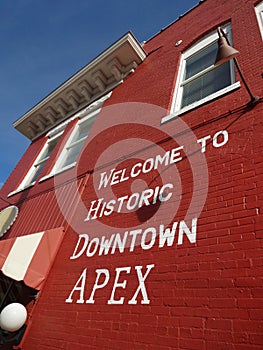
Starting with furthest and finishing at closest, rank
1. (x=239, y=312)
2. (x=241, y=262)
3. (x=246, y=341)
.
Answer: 1. (x=241, y=262)
2. (x=239, y=312)
3. (x=246, y=341)

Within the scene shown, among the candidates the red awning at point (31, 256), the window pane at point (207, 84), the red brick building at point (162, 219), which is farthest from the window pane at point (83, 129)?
the red awning at point (31, 256)

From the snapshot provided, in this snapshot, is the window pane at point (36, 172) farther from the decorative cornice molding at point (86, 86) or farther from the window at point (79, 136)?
the decorative cornice molding at point (86, 86)

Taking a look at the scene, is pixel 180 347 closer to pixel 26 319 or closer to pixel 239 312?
pixel 239 312

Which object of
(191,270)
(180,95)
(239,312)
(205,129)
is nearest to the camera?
(239,312)

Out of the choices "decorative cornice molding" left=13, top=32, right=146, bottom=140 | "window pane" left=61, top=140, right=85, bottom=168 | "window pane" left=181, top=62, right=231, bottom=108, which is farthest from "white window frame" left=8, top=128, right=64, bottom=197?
"window pane" left=181, top=62, right=231, bottom=108

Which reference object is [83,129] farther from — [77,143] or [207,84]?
[207,84]

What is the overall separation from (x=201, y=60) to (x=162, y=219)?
14.0 ft

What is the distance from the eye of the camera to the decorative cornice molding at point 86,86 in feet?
25.9

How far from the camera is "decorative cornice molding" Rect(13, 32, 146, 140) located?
7879mm

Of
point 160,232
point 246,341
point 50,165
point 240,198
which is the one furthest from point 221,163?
point 50,165

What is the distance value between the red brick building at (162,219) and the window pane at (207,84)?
3 cm

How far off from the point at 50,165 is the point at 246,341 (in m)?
6.61

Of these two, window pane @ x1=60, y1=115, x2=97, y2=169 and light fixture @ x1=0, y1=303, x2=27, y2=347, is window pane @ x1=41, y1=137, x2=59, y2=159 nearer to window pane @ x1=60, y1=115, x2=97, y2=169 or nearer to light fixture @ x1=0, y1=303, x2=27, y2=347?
window pane @ x1=60, y1=115, x2=97, y2=169

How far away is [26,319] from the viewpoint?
384cm
